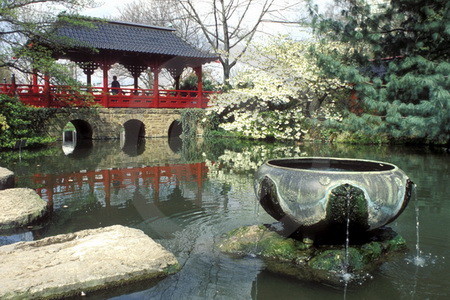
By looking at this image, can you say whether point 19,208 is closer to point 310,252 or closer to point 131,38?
point 310,252

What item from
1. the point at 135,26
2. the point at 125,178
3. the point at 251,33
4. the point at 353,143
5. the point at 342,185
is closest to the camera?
the point at 342,185

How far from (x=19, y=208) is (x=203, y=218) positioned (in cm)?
233

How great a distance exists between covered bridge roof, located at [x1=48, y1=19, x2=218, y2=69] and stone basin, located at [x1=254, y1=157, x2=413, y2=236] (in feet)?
52.9

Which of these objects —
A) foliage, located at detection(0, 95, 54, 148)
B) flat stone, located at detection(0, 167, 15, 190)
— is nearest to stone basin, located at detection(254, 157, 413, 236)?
flat stone, located at detection(0, 167, 15, 190)

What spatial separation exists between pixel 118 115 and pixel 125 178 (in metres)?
12.1

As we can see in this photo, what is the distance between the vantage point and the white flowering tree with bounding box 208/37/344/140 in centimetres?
1842

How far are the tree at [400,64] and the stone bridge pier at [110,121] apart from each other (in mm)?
9874

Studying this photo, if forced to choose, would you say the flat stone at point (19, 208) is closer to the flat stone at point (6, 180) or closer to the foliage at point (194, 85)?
the flat stone at point (6, 180)

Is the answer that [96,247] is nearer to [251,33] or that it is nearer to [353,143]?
[353,143]

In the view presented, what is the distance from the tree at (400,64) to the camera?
12078 millimetres

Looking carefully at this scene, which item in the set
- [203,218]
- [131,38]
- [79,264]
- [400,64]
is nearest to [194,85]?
[131,38]

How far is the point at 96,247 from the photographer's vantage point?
12.1 feet

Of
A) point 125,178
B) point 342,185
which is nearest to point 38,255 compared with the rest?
point 342,185

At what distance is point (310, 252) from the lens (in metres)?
3.80
